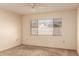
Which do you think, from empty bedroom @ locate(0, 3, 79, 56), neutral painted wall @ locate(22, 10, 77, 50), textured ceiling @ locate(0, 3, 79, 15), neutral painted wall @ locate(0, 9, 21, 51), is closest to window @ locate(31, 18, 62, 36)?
empty bedroom @ locate(0, 3, 79, 56)

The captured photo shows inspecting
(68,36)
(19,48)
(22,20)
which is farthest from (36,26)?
(68,36)

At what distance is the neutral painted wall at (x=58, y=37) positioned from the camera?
358cm

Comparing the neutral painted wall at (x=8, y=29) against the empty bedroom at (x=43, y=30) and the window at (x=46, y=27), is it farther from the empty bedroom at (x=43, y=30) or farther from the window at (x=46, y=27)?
the window at (x=46, y=27)

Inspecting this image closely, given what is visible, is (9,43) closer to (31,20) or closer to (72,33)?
(31,20)

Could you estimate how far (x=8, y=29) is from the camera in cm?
422

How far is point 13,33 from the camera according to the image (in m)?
4.12

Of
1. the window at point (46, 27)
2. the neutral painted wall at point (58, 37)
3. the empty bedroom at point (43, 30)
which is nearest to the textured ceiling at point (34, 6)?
the empty bedroom at point (43, 30)

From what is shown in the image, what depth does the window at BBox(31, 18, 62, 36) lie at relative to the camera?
3.41m

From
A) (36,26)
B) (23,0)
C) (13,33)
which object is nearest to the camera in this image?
(23,0)

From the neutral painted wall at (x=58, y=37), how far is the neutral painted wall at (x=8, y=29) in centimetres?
42

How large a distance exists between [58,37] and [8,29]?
1.96m

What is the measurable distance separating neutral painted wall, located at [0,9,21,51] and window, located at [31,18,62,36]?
2.09 ft

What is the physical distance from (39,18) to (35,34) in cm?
59

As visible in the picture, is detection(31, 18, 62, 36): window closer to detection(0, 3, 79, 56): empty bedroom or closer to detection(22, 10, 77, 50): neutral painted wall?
detection(0, 3, 79, 56): empty bedroom
